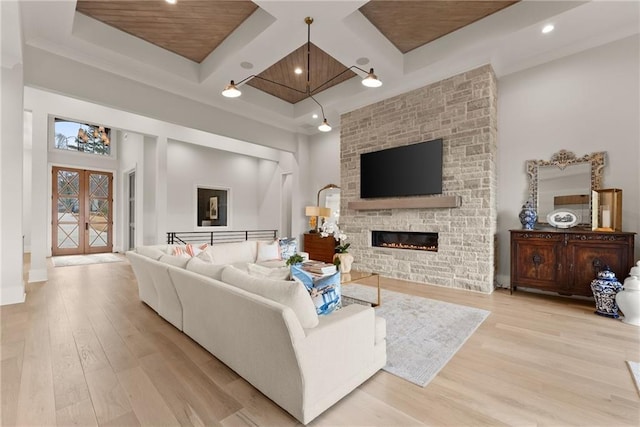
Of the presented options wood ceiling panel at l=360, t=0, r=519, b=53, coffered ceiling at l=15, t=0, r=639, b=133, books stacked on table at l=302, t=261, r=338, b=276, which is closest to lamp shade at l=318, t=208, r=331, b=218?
coffered ceiling at l=15, t=0, r=639, b=133

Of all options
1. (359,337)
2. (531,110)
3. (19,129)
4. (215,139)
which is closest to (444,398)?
(359,337)

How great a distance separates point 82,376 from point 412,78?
556 cm

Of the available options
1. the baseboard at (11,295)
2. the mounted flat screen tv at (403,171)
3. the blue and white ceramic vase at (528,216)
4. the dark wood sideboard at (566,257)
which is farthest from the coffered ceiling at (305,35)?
the baseboard at (11,295)

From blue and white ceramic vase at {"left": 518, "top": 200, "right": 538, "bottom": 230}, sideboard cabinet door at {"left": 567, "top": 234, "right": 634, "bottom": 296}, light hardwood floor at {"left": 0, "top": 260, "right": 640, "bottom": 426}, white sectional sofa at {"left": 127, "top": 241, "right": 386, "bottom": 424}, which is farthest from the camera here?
blue and white ceramic vase at {"left": 518, "top": 200, "right": 538, "bottom": 230}

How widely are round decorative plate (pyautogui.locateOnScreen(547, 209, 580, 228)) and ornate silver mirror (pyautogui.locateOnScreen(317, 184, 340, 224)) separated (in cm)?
429

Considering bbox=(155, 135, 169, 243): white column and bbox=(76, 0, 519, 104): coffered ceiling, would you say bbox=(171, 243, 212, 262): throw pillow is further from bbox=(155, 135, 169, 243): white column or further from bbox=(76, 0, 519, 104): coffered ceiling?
bbox=(76, 0, 519, 104): coffered ceiling

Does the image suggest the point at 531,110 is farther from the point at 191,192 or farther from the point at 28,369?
the point at 191,192

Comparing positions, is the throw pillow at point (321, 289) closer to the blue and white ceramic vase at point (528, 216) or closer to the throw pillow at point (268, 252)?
the throw pillow at point (268, 252)

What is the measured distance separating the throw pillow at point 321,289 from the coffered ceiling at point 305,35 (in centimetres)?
302

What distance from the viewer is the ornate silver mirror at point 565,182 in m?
3.97

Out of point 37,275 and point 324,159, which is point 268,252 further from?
point 37,275

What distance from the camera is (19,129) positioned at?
384cm

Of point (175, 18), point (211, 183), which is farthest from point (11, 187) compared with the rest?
point (211, 183)

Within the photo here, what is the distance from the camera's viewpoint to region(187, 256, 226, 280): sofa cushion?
7.54 feet
